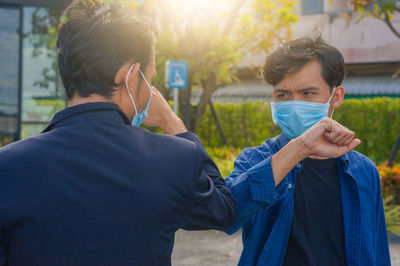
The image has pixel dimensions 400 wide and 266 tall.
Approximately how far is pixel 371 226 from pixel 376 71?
65.7 ft

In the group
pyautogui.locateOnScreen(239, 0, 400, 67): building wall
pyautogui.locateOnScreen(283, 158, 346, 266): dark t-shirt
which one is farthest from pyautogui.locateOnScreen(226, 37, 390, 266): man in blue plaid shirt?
pyautogui.locateOnScreen(239, 0, 400, 67): building wall

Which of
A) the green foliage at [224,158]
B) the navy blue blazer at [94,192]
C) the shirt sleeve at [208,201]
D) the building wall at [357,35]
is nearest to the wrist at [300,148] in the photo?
the shirt sleeve at [208,201]

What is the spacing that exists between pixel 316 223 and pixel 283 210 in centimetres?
17

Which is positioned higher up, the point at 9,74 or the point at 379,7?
the point at 379,7

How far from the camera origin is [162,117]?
5.77ft

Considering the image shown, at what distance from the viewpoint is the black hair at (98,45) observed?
54.3 inches

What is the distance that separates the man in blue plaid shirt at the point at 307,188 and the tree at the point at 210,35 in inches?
328

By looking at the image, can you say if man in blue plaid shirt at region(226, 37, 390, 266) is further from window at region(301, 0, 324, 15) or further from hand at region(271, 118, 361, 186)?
window at region(301, 0, 324, 15)

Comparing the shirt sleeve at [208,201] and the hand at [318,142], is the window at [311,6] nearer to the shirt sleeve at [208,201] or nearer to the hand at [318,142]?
the hand at [318,142]

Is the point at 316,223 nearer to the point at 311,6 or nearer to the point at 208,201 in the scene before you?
the point at 208,201

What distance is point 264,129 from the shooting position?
14078mm

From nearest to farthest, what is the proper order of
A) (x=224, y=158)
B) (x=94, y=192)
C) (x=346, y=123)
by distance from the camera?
(x=94, y=192)
(x=224, y=158)
(x=346, y=123)

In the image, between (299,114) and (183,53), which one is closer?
(299,114)

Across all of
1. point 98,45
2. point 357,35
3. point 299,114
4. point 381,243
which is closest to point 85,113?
point 98,45
